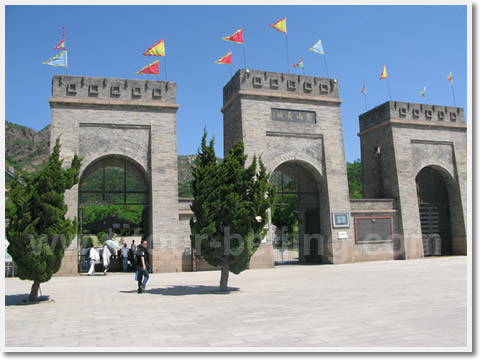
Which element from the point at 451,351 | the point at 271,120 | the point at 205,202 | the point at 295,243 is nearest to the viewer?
the point at 451,351

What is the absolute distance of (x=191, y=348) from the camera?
210 inches

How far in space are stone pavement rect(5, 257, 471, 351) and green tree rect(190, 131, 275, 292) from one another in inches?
42.4

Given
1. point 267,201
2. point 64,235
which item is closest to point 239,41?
point 267,201

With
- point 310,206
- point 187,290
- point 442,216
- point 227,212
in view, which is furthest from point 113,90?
point 442,216

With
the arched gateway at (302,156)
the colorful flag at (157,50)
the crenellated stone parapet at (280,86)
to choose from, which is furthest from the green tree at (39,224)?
the crenellated stone parapet at (280,86)

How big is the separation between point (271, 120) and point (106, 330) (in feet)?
50.8

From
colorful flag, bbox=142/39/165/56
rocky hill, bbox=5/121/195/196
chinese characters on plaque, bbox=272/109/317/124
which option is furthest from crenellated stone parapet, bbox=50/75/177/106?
rocky hill, bbox=5/121/195/196

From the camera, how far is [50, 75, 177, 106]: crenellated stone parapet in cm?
1866

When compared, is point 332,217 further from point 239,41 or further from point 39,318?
point 39,318

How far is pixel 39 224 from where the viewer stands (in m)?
9.84

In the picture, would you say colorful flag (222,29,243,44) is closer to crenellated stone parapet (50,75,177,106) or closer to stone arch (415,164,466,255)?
crenellated stone parapet (50,75,177,106)

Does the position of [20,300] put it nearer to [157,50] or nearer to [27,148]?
[157,50]

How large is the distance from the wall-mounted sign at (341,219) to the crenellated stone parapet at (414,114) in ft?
21.2

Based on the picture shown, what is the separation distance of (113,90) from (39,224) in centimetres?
1065
